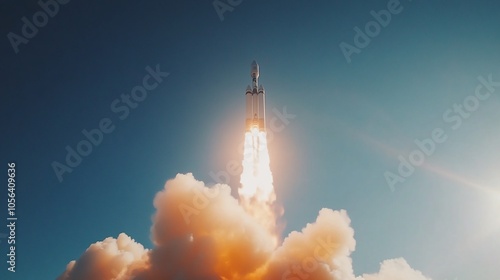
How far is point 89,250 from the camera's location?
43531 mm

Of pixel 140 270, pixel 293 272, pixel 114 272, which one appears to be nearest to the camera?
pixel 293 272

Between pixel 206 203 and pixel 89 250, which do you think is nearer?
pixel 206 203

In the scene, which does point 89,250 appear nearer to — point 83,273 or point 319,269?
point 83,273

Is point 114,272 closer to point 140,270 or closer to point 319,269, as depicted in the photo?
point 140,270

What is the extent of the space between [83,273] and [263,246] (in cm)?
1736

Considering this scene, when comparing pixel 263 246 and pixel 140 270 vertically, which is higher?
pixel 263 246

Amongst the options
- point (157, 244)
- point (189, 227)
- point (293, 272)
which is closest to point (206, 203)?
point (189, 227)

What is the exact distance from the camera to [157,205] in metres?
41.3

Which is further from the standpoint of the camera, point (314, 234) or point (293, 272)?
point (314, 234)

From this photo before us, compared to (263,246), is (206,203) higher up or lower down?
higher up

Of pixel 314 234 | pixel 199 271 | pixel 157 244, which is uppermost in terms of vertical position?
pixel 314 234

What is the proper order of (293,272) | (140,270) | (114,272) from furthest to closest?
(114,272) → (140,270) → (293,272)

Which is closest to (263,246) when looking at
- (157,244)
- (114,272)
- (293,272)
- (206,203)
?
(293,272)

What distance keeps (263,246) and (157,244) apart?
31.1ft
